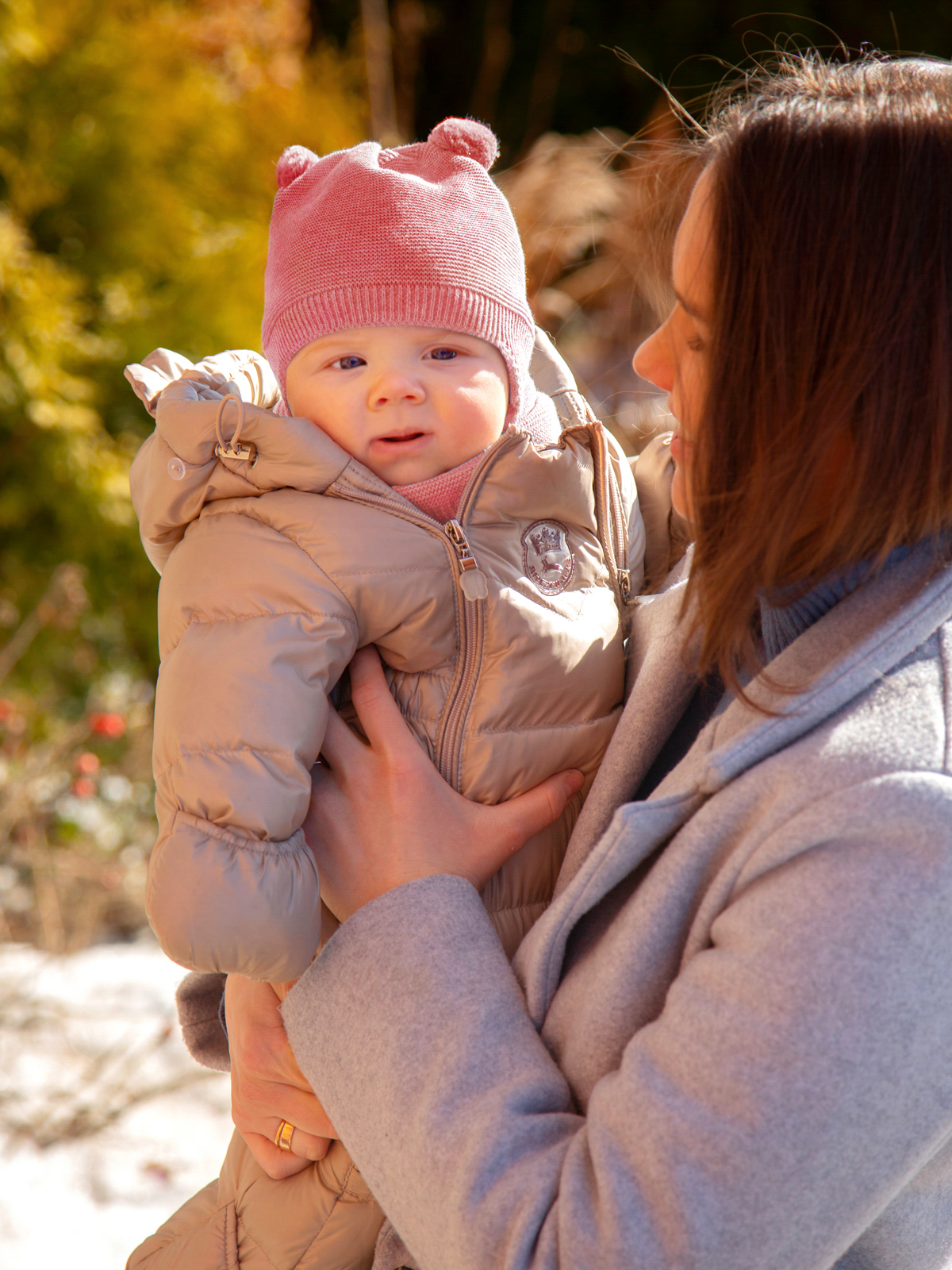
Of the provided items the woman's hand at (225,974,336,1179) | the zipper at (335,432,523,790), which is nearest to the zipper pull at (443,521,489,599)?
the zipper at (335,432,523,790)

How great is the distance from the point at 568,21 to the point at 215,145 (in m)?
2.74

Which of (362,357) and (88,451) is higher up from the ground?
(362,357)

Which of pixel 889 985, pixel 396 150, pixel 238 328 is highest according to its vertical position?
pixel 396 150

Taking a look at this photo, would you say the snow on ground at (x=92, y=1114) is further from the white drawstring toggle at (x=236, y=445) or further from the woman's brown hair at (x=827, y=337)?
the woman's brown hair at (x=827, y=337)

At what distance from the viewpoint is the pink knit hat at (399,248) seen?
124 cm

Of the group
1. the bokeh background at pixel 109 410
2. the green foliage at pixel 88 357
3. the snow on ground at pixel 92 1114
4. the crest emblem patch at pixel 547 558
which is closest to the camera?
the crest emblem patch at pixel 547 558

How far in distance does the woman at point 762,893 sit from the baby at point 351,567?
16 centimetres

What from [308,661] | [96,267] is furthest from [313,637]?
[96,267]

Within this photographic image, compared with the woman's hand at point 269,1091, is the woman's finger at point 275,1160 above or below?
below

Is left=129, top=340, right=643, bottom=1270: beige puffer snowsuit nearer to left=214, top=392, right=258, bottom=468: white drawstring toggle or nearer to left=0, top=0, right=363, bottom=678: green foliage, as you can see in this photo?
left=214, top=392, right=258, bottom=468: white drawstring toggle

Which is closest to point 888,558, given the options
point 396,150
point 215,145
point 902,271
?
point 902,271

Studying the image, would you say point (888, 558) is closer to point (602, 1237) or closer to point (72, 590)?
point (602, 1237)

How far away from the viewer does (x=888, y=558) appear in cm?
89

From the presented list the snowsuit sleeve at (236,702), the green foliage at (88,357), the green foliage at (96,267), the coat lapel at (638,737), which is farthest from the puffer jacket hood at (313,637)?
the green foliage at (96,267)
